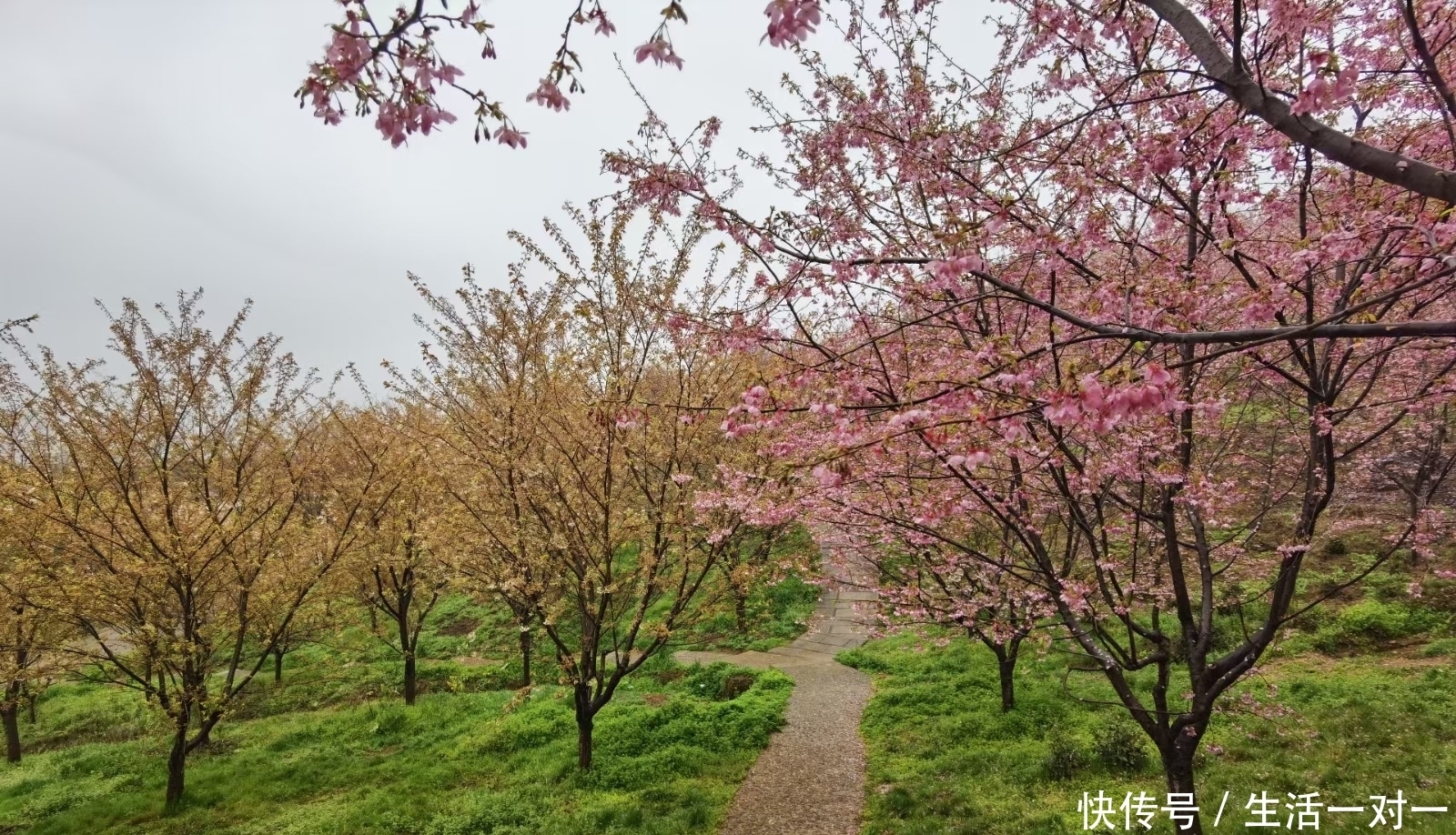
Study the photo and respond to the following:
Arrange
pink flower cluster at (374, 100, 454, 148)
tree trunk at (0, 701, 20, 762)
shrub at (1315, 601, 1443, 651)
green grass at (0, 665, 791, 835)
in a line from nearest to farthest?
pink flower cluster at (374, 100, 454, 148) < green grass at (0, 665, 791, 835) < shrub at (1315, 601, 1443, 651) < tree trunk at (0, 701, 20, 762)

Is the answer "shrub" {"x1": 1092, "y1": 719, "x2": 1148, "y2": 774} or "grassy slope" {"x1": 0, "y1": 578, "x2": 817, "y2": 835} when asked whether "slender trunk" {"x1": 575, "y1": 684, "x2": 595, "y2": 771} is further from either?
"shrub" {"x1": 1092, "y1": 719, "x2": 1148, "y2": 774}

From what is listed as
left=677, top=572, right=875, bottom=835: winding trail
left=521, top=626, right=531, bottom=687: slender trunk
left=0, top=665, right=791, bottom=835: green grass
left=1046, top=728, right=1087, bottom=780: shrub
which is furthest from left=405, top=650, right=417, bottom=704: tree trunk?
left=1046, top=728, right=1087, bottom=780: shrub

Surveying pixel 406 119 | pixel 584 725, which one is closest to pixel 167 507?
pixel 584 725

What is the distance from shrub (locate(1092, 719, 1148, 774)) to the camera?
7016 mm

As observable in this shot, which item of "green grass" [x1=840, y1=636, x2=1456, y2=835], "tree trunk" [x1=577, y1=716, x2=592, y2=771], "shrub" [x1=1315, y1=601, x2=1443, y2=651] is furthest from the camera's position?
"shrub" [x1=1315, y1=601, x2=1443, y2=651]

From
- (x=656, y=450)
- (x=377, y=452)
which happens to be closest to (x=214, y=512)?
(x=377, y=452)

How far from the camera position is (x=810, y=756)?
8.72 m

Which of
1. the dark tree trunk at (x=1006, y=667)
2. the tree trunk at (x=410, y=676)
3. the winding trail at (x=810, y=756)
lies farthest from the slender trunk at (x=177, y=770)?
the dark tree trunk at (x=1006, y=667)

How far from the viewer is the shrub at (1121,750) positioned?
23.0 ft

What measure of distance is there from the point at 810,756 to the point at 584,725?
122 inches

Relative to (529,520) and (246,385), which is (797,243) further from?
(246,385)

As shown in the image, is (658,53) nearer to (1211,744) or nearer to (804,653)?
(1211,744)

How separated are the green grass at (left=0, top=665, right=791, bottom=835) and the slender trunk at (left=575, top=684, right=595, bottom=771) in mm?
213

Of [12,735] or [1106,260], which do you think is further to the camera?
[12,735]
